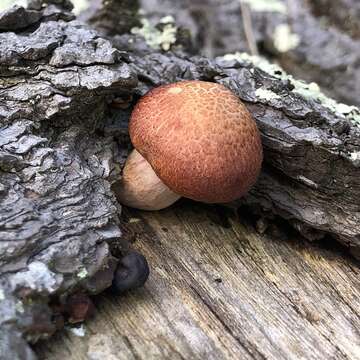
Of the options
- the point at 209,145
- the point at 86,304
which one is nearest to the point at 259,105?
the point at 209,145

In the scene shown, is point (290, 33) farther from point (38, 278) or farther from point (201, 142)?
point (38, 278)

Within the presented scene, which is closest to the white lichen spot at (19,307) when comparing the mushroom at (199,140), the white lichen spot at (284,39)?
the mushroom at (199,140)

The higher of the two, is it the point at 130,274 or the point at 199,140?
the point at 199,140

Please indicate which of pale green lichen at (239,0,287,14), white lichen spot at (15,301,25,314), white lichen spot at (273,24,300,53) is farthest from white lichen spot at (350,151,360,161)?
pale green lichen at (239,0,287,14)

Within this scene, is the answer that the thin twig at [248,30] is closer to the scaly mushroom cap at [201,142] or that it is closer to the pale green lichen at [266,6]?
the pale green lichen at [266,6]

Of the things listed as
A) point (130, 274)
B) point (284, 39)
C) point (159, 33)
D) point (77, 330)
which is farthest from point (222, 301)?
point (284, 39)

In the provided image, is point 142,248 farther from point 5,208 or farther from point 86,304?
point 5,208

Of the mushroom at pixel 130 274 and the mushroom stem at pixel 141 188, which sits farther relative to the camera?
the mushroom stem at pixel 141 188
